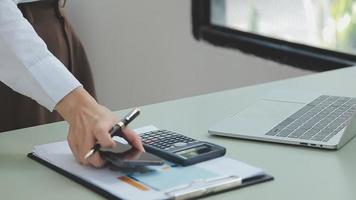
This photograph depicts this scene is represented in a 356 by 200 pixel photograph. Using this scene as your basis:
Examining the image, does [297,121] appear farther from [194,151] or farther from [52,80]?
[52,80]

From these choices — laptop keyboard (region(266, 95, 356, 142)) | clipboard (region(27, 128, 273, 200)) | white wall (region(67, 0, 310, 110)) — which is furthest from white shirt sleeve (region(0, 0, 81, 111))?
white wall (region(67, 0, 310, 110))

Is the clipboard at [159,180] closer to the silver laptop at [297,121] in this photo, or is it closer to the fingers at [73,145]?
the fingers at [73,145]

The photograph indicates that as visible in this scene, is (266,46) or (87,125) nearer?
(87,125)

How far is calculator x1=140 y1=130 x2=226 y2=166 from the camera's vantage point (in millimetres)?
1146

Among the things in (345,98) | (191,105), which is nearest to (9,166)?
(191,105)

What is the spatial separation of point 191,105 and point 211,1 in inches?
52.2

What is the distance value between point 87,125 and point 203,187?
238mm

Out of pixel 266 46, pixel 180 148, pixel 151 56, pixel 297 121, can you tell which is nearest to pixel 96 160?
pixel 180 148

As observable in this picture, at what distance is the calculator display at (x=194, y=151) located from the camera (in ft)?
3.79

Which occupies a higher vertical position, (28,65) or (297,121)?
(28,65)

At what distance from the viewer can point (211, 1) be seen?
2824mm

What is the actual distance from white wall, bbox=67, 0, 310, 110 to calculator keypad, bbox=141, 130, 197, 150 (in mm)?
1276

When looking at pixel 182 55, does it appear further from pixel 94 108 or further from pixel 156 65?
pixel 94 108

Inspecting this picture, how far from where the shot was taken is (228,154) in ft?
4.02
